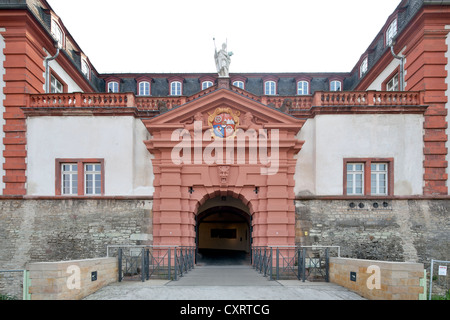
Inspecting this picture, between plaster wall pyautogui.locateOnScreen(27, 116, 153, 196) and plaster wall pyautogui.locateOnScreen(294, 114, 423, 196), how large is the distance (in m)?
7.34

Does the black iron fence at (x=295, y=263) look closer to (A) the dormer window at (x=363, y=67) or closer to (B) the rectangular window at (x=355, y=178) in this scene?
(B) the rectangular window at (x=355, y=178)

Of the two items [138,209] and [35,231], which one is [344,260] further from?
[35,231]

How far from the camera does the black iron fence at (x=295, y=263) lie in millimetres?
13406

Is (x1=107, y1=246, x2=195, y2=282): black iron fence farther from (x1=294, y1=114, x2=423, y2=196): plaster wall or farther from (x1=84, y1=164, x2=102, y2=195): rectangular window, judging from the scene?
(x1=294, y1=114, x2=423, y2=196): plaster wall

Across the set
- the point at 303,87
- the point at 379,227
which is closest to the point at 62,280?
the point at 379,227

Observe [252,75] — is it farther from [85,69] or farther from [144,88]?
[85,69]

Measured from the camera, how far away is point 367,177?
16938mm

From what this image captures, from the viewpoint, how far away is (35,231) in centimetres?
1659

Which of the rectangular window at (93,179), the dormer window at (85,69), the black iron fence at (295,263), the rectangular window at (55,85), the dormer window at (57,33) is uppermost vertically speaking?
the dormer window at (57,33)

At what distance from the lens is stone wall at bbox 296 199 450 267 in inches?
642

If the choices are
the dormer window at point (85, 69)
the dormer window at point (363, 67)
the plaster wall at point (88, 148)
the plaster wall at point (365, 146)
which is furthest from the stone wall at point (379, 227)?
the dormer window at point (85, 69)

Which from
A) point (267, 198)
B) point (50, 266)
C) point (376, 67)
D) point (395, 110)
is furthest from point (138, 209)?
point (376, 67)

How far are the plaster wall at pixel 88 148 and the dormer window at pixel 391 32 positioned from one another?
43.2ft

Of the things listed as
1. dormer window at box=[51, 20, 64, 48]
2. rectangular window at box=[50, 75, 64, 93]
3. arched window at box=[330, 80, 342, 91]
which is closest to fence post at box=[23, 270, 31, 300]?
rectangular window at box=[50, 75, 64, 93]
